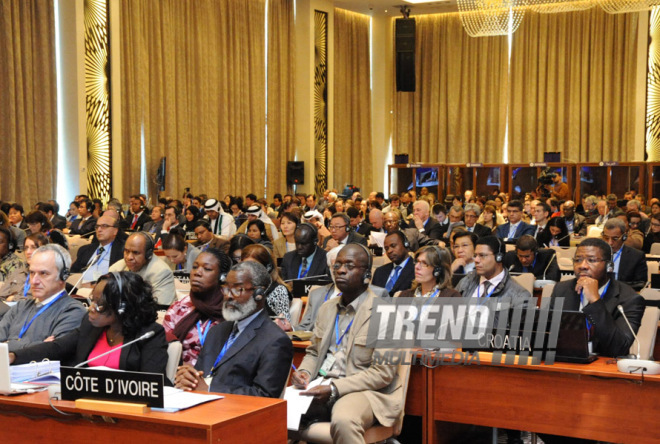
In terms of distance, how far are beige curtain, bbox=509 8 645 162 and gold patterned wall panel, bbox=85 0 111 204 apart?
1150 centimetres

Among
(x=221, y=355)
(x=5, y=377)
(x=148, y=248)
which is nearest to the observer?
(x=5, y=377)

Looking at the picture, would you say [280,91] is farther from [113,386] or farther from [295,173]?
[113,386]

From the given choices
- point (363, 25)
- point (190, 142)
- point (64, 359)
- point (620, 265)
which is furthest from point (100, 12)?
point (64, 359)

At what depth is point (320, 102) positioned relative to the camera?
21.4 meters

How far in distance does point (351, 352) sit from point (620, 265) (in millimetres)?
3421

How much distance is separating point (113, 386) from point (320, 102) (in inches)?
743

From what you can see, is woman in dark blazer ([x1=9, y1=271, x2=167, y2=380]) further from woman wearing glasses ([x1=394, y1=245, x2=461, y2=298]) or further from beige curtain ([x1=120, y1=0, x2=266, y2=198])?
beige curtain ([x1=120, y1=0, x2=266, y2=198])

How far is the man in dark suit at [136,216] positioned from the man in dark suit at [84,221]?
0.61m

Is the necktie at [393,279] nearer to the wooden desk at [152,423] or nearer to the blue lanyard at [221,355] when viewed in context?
the blue lanyard at [221,355]

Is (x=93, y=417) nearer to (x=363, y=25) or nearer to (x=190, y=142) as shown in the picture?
(x=190, y=142)

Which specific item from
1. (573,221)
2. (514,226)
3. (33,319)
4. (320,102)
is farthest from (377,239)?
(320,102)

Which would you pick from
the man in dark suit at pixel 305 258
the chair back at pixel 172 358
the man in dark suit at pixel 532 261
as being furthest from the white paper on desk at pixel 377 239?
the chair back at pixel 172 358

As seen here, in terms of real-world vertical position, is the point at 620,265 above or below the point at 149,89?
below

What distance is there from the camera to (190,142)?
715 inches
